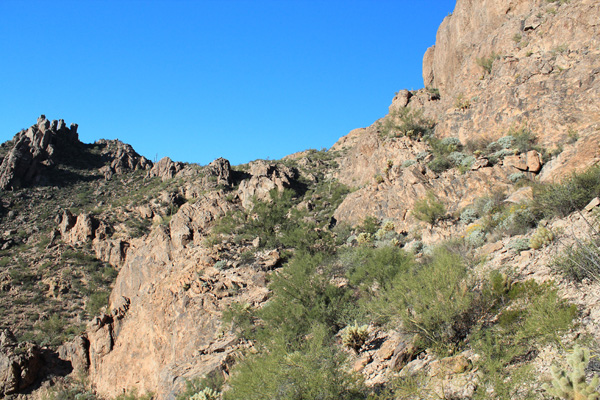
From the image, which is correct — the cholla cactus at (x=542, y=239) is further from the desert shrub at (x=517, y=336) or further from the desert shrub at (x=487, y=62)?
the desert shrub at (x=487, y=62)

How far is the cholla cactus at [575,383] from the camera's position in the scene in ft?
15.1

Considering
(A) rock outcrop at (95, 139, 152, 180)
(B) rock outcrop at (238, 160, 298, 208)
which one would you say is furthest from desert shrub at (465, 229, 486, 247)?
(A) rock outcrop at (95, 139, 152, 180)

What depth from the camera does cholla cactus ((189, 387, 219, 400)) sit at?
1158cm

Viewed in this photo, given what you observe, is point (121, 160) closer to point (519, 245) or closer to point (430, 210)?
point (430, 210)

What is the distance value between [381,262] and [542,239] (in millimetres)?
4491

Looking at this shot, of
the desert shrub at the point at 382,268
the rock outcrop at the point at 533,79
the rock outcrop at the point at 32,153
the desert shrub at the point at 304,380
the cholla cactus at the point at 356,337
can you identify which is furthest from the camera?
the rock outcrop at the point at 32,153

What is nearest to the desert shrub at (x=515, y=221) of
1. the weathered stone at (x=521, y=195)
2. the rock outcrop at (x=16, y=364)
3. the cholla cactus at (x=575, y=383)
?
the weathered stone at (x=521, y=195)

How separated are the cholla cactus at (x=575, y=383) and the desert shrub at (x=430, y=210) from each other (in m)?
11.7

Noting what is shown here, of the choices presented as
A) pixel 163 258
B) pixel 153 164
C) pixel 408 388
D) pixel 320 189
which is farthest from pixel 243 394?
pixel 153 164

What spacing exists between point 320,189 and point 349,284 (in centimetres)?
1834

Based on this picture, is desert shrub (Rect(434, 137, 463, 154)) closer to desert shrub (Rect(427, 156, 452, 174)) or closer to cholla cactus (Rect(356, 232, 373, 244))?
desert shrub (Rect(427, 156, 452, 174))

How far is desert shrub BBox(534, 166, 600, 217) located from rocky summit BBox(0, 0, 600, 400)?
5cm

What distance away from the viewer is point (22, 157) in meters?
42.1

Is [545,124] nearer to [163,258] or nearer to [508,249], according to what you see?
[508,249]
